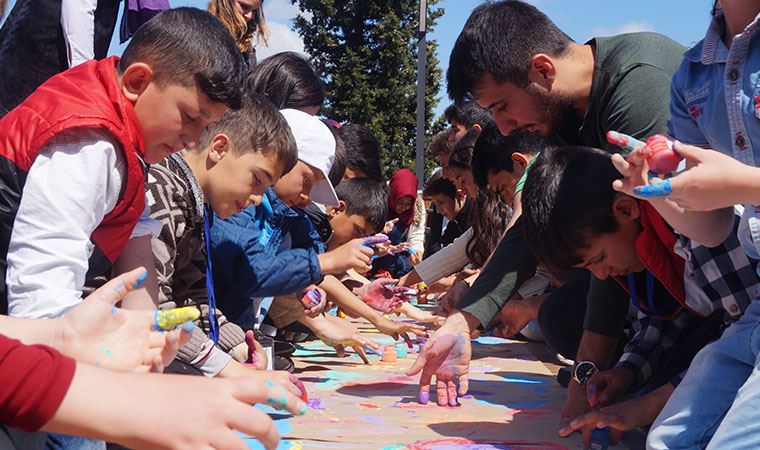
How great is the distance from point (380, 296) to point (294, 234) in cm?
98

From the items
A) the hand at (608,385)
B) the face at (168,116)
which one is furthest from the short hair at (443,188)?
the face at (168,116)

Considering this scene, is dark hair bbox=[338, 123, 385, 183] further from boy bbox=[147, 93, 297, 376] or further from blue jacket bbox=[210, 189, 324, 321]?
boy bbox=[147, 93, 297, 376]

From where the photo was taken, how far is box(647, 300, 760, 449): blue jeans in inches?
69.9

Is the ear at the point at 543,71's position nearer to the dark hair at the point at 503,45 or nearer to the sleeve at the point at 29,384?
the dark hair at the point at 503,45

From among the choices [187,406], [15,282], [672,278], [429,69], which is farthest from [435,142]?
[429,69]

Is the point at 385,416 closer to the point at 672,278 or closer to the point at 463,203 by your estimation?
the point at 672,278

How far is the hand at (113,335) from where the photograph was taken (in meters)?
1.29

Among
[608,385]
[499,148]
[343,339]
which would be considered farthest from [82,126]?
[499,148]

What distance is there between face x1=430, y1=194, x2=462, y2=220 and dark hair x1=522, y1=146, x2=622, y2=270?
4428 mm

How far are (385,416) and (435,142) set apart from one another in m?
4.34

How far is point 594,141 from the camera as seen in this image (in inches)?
115

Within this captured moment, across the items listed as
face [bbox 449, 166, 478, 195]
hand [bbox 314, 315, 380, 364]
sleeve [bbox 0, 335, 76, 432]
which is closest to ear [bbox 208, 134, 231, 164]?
hand [bbox 314, 315, 380, 364]

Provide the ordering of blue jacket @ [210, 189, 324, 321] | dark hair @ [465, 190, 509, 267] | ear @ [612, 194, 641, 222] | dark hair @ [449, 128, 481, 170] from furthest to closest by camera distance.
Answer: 1. dark hair @ [449, 128, 481, 170]
2. dark hair @ [465, 190, 509, 267]
3. blue jacket @ [210, 189, 324, 321]
4. ear @ [612, 194, 641, 222]

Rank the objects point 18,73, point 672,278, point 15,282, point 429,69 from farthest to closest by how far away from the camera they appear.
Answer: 1. point 429,69
2. point 18,73
3. point 672,278
4. point 15,282
